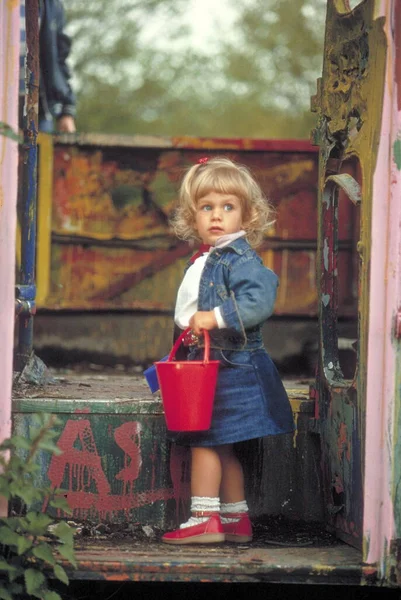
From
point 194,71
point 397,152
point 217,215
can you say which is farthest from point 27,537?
point 194,71

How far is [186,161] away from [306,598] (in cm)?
387

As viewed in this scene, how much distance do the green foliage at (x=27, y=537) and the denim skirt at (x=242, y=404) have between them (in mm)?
689

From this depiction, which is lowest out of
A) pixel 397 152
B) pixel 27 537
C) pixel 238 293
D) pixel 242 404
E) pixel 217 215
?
pixel 27 537

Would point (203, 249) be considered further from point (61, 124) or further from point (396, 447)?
point (61, 124)

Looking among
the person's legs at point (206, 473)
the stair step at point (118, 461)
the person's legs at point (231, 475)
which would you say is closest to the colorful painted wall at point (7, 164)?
the stair step at point (118, 461)

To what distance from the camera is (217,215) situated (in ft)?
13.0

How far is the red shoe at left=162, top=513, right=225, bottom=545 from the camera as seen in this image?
3.80 m

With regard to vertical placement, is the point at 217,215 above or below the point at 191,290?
above

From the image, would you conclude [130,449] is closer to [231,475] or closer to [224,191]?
[231,475]

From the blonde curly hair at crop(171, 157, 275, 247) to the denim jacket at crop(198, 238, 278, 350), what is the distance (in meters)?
0.12

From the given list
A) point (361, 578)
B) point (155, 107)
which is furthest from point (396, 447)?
point (155, 107)

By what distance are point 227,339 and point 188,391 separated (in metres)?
0.41

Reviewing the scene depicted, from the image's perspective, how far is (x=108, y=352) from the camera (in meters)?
7.07

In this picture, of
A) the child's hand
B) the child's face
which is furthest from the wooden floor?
the child's face
